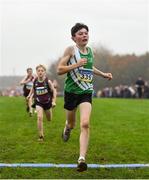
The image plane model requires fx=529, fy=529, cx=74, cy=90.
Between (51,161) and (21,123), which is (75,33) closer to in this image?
(51,161)

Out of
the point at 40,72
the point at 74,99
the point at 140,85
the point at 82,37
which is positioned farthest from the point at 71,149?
the point at 140,85

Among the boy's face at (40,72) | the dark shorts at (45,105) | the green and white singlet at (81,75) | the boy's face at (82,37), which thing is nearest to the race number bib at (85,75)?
the green and white singlet at (81,75)

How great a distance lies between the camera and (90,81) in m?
8.88

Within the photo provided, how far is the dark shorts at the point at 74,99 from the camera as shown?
29.2ft

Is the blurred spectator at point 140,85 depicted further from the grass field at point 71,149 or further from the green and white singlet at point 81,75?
the green and white singlet at point 81,75

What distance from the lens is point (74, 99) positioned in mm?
9047

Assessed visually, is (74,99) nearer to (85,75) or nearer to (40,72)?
(85,75)

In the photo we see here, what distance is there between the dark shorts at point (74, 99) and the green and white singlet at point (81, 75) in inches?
3.0

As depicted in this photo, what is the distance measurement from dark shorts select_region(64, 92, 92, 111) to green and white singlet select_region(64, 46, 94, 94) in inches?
3.0

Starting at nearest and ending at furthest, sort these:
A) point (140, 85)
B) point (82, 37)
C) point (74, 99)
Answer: point (82, 37), point (74, 99), point (140, 85)

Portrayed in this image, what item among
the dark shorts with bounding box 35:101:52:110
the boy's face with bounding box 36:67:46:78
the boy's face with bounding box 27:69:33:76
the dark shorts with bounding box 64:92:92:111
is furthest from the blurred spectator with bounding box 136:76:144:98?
the dark shorts with bounding box 64:92:92:111

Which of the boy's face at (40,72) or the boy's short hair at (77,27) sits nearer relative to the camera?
the boy's short hair at (77,27)

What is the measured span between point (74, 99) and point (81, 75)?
0.47 metres

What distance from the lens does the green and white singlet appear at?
8.83m
